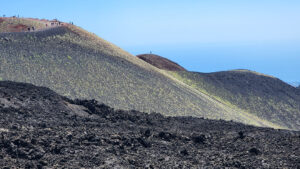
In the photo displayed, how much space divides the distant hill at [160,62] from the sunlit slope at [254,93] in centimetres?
268

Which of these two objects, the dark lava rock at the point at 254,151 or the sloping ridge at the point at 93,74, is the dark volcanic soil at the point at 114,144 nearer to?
the dark lava rock at the point at 254,151

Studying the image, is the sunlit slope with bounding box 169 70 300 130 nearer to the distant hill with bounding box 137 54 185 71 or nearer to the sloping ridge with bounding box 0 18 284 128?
the distant hill with bounding box 137 54 185 71

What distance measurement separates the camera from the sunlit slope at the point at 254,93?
36.8 meters

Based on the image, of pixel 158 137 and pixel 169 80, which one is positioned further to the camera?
pixel 169 80

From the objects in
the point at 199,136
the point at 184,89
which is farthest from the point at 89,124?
the point at 184,89

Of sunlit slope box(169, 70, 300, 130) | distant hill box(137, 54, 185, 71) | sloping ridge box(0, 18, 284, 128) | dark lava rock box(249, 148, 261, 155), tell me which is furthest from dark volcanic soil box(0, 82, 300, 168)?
distant hill box(137, 54, 185, 71)

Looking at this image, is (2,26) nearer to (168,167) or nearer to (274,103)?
(274,103)

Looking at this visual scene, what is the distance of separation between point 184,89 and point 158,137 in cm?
1853

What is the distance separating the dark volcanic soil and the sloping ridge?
335 inches

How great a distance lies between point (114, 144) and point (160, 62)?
31862 millimetres

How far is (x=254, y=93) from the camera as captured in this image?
4041cm

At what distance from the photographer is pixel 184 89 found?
32.1 metres

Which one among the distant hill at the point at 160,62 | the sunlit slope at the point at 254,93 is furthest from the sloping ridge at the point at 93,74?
the distant hill at the point at 160,62

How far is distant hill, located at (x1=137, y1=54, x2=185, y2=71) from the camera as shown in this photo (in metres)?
42.6
